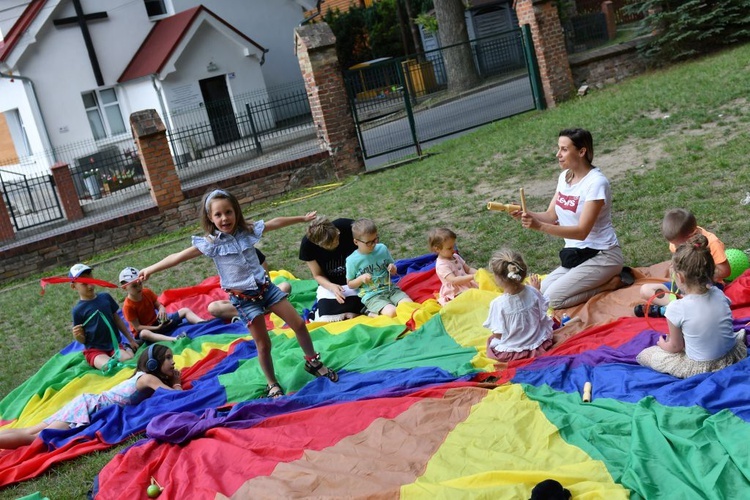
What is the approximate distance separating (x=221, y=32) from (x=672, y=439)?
26958mm

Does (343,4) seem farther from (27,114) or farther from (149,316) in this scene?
(149,316)

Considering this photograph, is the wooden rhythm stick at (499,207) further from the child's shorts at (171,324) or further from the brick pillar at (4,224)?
the brick pillar at (4,224)

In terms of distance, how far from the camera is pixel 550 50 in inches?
664

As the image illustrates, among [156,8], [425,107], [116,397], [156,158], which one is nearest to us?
[116,397]


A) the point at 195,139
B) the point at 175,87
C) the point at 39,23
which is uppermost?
the point at 39,23

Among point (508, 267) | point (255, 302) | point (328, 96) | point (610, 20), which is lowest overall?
point (508, 267)

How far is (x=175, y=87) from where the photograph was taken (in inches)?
1105

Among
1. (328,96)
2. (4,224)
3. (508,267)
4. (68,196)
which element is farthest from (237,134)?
(508,267)

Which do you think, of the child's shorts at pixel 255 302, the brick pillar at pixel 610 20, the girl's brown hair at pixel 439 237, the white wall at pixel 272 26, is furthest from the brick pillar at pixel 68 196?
the brick pillar at pixel 610 20

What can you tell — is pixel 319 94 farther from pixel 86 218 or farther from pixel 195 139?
pixel 86 218

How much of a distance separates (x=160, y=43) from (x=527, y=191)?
2181 centimetres

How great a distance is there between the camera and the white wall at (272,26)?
32.1 m

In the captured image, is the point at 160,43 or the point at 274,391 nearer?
the point at 274,391

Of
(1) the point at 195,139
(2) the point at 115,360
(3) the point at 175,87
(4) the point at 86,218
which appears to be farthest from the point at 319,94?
(3) the point at 175,87
